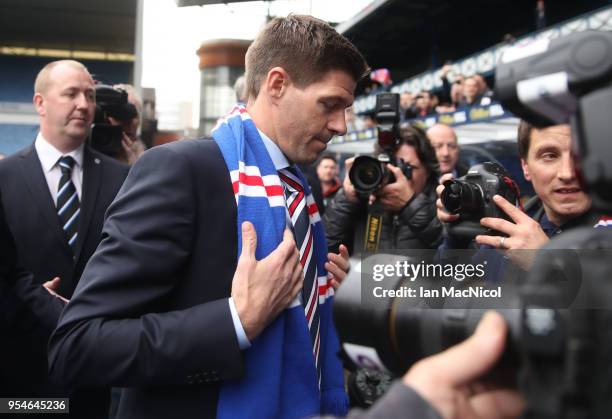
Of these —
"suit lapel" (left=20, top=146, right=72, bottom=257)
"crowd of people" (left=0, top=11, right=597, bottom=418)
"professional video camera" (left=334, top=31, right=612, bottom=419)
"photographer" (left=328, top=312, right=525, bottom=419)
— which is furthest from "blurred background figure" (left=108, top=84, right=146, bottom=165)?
"photographer" (left=328, top=312, right=525, bottom=419)

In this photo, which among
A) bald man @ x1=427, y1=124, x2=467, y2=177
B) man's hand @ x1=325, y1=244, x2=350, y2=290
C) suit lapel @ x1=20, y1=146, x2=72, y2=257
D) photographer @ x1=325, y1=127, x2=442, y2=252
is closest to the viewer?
man's hand @ x1=325, y1=244, x2=350, y2=290

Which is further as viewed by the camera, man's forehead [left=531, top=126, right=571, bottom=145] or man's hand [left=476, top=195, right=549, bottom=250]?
man's forehead [left=531, top=126, right=571, bottom=145]

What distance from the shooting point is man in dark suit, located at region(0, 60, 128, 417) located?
6.38ft

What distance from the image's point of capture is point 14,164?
2.07 m

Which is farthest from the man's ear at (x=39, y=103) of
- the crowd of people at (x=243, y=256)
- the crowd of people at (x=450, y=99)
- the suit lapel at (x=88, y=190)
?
the crowd of people at (x=450, y=99)

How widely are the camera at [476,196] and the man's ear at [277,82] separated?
0.48 m

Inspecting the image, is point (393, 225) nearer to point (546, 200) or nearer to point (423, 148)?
point (423, 148)

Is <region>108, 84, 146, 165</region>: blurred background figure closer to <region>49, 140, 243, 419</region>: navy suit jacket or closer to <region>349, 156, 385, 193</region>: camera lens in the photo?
<region>349, 156, 385, 193</region>: camera lens

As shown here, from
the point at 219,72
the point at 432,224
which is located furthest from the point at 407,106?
the point at 219,72

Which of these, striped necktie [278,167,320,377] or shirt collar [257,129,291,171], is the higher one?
shirt collar [257,129,291,171]

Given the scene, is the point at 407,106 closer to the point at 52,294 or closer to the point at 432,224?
the point at 432,224

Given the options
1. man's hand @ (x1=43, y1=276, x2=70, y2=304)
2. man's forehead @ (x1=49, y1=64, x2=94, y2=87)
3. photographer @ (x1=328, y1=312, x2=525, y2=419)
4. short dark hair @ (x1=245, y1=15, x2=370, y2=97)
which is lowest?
man's hand @ (x1=43, y1=276, x2=70, y2=304)

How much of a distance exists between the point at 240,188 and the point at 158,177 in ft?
0.52

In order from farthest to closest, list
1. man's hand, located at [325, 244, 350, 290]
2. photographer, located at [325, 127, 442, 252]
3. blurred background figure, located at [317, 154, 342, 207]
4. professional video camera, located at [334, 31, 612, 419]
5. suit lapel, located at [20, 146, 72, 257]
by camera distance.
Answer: blurred background figure, located at [317, 154, 342, 207] → photographer, located at [325, 127, 442, 252] → suit lapel, located at [20, 146, 72, 257] → man's hand, located at [325, 244, 350, 290] → professional video camera, located at [334, 31, 612, 419]
